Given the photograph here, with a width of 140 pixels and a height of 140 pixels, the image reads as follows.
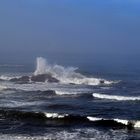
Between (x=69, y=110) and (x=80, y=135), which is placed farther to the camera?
(x=69, y=110)

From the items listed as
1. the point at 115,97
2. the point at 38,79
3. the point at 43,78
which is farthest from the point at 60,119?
the point at 43,78

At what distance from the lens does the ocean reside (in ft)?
135

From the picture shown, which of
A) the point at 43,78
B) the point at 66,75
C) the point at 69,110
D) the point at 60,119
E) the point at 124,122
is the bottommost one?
the point at 124,122

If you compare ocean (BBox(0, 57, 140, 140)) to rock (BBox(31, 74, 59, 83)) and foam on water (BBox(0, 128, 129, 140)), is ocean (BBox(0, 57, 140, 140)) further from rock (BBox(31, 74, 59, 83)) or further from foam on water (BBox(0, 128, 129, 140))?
rock (BBox(31, 74, 59, 83))

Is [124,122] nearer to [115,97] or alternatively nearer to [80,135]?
[80,135]

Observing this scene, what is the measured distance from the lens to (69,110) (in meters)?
51.7

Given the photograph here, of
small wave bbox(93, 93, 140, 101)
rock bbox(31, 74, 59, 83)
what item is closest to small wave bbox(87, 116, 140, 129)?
small wave bbox(93, 93, 140, 101)

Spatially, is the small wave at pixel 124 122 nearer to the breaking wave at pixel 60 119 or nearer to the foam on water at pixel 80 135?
the breaking wave at pixel 60 119

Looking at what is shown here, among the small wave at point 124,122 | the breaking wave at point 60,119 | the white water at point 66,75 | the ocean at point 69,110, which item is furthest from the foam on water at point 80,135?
the white water at point 66,75

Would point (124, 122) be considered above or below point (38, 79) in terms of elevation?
below

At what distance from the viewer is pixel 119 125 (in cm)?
4431

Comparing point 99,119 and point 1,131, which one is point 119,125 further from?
point 1,131

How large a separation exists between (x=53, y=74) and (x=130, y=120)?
40171mm

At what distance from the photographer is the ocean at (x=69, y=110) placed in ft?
135
